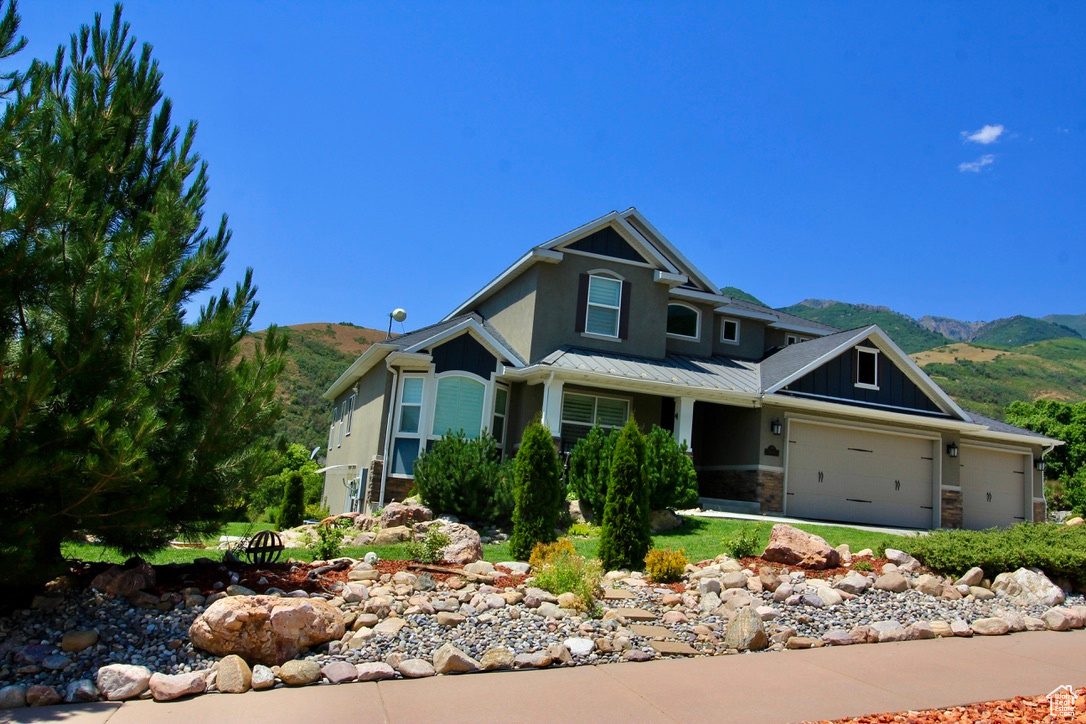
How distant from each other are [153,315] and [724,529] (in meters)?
10.7

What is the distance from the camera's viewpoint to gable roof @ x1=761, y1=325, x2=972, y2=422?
1911 centimetres

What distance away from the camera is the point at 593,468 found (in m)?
15.6

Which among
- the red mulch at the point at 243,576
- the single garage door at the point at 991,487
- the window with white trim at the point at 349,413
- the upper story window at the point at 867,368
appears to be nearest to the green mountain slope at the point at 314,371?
the window with white trim at the point at 349,413

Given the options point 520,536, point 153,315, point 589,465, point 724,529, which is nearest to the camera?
point 153,315

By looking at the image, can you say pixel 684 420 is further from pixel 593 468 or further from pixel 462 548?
pixel 462 548

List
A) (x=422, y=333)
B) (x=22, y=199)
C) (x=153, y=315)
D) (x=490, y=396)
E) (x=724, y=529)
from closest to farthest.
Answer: (x=22, y=199) < (x=153, y=315) < (x=724, y=529) < (x=490, y=396) < (x=422, y=333)

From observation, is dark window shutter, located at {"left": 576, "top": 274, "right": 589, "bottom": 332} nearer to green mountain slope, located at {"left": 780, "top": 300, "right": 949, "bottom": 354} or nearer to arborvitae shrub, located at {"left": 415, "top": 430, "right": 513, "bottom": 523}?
arborvitae shrub, located at {"left": 415, "top": 430, "right": 513, "bottom": 523}

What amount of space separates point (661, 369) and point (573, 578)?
11.1m

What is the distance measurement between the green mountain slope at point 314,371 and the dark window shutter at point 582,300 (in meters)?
15.4

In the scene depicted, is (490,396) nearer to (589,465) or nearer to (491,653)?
(589,465)

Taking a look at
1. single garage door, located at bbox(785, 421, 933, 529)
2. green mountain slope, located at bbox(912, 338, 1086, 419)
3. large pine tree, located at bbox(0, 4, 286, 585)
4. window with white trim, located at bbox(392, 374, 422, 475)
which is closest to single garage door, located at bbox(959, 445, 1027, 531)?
single garage door, located at bbox(785, 421, 933, 529)

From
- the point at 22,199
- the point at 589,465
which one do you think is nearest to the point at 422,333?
the point at 589,465

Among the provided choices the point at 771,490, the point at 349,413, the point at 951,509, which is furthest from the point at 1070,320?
the point at 349,413

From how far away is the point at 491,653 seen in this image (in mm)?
6426
